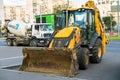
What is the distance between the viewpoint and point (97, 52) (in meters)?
16.2

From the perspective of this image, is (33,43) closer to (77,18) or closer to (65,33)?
(77,18)

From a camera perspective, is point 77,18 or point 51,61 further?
point 77,18

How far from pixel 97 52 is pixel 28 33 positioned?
56.9ft

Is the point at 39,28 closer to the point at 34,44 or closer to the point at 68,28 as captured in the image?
the point at 34,44

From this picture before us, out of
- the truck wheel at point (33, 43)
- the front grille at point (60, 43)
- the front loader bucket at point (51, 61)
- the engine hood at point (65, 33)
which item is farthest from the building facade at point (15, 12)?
the front loader bucket at point (51, 61)

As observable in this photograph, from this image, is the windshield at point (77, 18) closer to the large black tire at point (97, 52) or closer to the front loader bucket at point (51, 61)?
the large black tire at point (97, 52)

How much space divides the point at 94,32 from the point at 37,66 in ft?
13.9

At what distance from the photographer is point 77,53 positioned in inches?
551

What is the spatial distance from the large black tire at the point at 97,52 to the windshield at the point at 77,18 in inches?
52.4

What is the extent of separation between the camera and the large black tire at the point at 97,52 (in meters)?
16.0

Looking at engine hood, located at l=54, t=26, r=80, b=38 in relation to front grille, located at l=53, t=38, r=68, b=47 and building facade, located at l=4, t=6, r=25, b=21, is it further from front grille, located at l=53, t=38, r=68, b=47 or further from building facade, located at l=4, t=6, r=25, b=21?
building facade, located at l=4, t=6, r=25, b=21

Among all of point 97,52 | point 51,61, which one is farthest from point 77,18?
point 51,61

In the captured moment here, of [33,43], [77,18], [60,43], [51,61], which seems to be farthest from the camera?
[33,43]

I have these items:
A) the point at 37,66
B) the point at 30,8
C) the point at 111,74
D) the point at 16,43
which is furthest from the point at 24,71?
the point at 30,8
